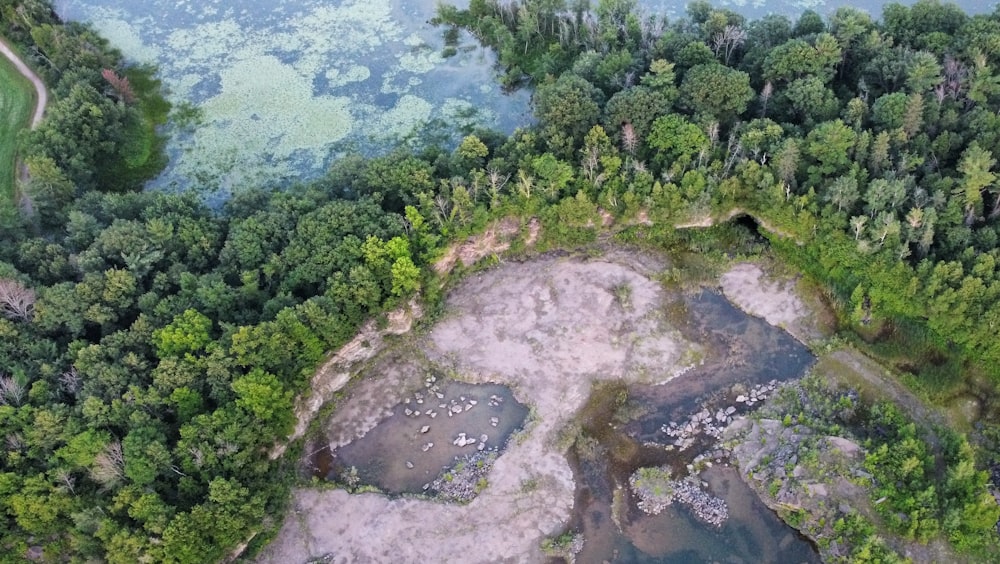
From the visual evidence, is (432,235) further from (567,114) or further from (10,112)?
(10,112)

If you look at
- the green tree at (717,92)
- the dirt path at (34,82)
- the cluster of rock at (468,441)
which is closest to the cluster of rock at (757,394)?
the cluster of rock at (468,441)

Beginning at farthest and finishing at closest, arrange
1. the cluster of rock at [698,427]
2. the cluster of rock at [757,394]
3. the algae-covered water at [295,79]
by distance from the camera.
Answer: the algae-covered water at [295,79] → the cluster of rock at [757,394] → the cluster of rock at [698,427]

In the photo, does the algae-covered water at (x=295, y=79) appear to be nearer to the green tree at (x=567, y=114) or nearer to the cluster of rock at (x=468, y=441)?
the green tree at (x=567, y=114)

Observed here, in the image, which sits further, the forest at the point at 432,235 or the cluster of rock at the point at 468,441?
the cluster of rock at the point at 468,441

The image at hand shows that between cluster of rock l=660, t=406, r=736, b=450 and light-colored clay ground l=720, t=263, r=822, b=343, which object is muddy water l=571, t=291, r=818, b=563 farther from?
light-colored clay ground l=720, t=263, r=822, b=343

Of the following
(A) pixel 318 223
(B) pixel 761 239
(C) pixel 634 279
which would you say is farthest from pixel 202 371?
(B) pixel 761 239

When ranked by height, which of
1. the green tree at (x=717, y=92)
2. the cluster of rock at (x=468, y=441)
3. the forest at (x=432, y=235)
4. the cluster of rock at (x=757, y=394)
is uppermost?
the green tree at (x=717, y=92)

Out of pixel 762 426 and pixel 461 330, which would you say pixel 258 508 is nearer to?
pixel 461 330

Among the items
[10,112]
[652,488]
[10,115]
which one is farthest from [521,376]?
[10,112]

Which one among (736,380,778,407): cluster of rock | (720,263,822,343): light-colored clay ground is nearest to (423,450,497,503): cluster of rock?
(736,380,778,407): cluster of rock
